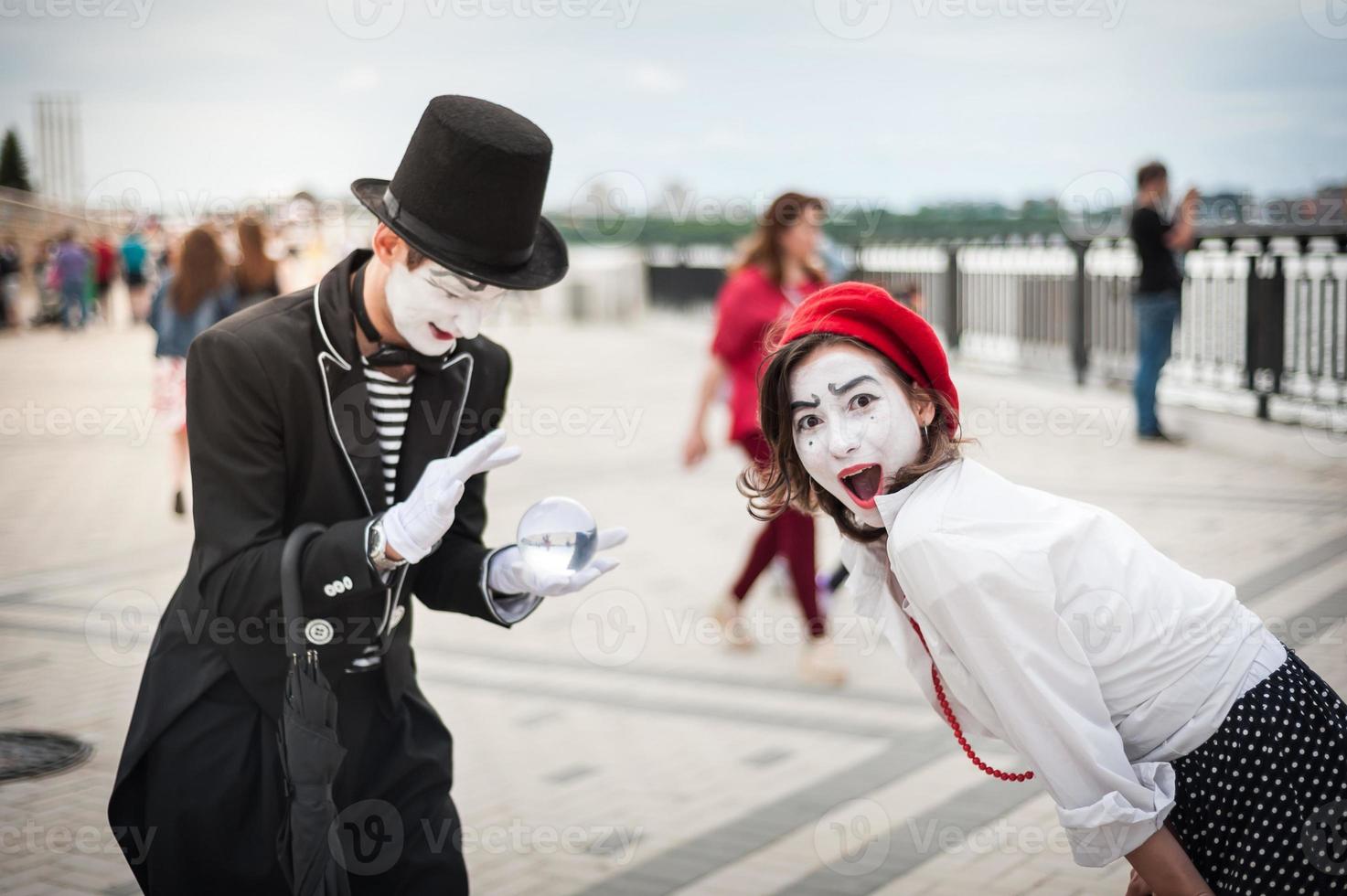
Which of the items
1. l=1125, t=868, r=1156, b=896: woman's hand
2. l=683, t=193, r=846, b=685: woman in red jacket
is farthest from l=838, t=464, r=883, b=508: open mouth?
l=683, t=193, r=846, b=685: woman in red jacket

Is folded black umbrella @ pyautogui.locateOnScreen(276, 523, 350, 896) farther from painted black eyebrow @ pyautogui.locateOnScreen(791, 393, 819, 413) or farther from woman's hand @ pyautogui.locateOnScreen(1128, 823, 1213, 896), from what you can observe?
woman's hand @ pyautogui.locateOnScreen(1128, 823, 1213, 896)

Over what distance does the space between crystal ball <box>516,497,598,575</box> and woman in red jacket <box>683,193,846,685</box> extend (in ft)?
10.0

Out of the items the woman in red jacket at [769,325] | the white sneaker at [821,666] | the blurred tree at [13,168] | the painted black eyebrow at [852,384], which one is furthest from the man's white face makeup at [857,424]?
Answer: the blurred tree at [13,168]

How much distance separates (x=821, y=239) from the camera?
256 inches

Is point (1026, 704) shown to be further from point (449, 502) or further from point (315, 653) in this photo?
point (315, 653)

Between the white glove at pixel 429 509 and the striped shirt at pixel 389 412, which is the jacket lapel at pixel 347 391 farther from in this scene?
the white glove at pixel 429 509

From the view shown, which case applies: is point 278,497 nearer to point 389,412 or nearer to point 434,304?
point 389,412

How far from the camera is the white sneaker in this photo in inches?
226

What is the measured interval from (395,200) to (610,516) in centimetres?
655

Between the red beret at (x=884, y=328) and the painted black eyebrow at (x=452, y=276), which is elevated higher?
the painted black eyebrow at (x=452, y=276)

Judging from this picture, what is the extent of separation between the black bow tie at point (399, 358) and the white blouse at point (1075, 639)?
1.01m

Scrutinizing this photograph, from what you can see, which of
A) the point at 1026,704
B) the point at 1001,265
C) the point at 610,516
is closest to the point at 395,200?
the point at 1026,704

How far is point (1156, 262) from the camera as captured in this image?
10742 millimetres

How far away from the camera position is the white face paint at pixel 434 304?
9.07 ft
